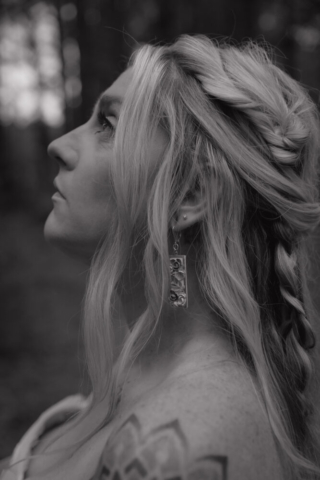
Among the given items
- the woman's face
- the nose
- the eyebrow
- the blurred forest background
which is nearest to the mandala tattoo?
the woman's face

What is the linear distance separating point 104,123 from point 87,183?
0.27 meters

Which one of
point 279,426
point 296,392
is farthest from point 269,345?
point 279,426

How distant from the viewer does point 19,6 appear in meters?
9.55

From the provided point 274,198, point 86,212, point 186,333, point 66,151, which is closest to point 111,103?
point 66,151

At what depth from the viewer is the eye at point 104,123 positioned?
1895mm

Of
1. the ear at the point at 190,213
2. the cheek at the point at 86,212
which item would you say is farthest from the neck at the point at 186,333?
the cheek at the point at 86,212

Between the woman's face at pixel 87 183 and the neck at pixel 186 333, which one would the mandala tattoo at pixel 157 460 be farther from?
the woman's face at pixel 87 183

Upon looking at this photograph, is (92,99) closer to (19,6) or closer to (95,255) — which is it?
(19,6)

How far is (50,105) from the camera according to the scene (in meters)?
10.2

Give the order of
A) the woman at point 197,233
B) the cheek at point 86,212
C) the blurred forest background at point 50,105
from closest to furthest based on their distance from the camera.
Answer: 1. the woman at point 197,233
2. the cheek at point 86,212
3. the blurred forest background at point 50,105

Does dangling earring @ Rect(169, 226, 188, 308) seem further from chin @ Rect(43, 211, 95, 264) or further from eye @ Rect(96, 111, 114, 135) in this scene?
eye @ Rect(96, 111, 114, 135)

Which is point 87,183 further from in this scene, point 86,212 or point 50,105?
point 50,105

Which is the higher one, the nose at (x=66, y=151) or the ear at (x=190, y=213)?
the nose at (x=66, y=151)

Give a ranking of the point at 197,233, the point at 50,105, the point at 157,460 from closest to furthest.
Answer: the point at 157,460
the point at 197,233
the point at 50,105
